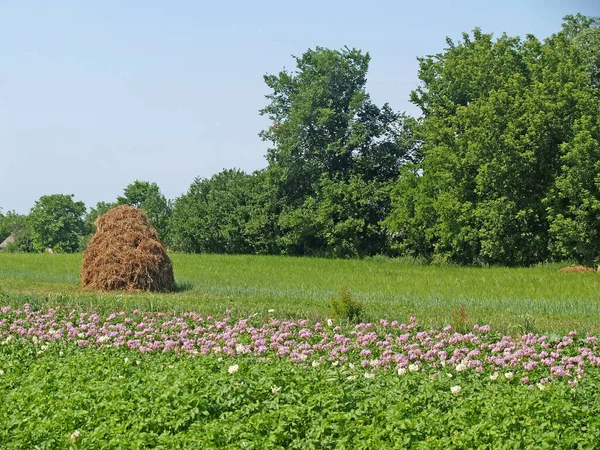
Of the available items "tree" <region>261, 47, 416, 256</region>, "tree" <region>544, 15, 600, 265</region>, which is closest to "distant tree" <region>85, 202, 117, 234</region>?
"tree" <region>261, 47, 416, 256</region>

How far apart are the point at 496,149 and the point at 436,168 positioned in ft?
13.9

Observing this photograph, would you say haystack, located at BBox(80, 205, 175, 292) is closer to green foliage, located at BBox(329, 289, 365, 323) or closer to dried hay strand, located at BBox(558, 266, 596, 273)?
green foliage, located at BBox(329, 289, 365, 323)

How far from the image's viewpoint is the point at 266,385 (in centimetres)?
821

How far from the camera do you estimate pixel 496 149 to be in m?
36.5

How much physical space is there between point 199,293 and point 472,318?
28.5 ft

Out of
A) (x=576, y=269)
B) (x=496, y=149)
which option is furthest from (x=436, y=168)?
(x=576, y=269)

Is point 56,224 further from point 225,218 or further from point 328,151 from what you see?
point 328,151

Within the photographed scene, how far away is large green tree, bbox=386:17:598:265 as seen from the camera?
35844mm

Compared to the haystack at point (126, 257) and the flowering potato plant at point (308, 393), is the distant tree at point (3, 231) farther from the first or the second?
the flowering potato plant at point (308, 393)

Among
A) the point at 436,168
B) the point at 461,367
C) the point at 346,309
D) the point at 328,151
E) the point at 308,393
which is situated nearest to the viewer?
the point at 308,393

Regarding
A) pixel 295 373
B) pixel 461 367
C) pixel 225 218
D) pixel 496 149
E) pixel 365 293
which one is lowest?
pixel 461 367

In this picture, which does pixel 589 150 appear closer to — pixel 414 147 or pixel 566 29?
pixel 414 147

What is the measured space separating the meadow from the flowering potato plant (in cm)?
2

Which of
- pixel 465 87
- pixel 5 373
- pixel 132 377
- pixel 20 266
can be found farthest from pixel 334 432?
pixel 465 87
